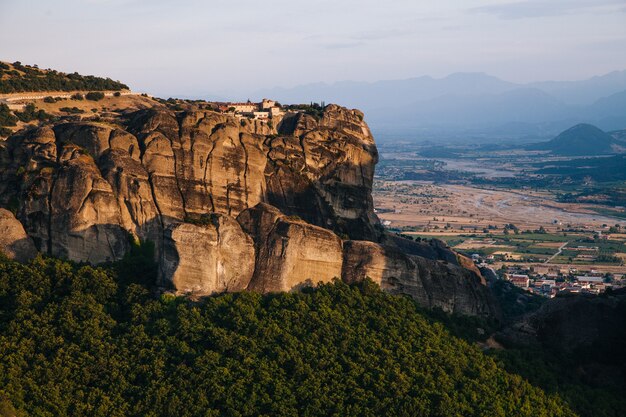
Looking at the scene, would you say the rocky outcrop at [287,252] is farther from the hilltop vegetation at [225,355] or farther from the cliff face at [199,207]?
the hilltop vegetation at [225,355]

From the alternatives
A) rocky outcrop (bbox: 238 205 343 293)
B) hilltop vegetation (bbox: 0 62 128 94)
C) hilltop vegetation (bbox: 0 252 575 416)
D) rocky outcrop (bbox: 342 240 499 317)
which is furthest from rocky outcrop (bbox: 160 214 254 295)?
hilltop vegetation (bbox: 0 62 128 94)

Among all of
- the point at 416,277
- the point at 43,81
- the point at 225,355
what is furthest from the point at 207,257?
the point at 43,81

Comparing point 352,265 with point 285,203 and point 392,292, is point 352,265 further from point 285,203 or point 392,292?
point 285,203

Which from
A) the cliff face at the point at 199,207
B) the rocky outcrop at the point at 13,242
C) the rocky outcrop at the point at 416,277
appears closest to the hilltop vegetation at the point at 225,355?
the rocky outcrop at the point at 13,242

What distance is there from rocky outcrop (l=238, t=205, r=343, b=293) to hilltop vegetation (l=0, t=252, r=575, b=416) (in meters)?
1.06

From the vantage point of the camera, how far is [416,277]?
5297 centimetres

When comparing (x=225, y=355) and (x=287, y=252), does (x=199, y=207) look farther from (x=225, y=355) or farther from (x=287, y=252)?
(x=225, y=355)

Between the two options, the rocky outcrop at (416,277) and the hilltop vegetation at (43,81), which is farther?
the hilltop vegetation at (43,81)

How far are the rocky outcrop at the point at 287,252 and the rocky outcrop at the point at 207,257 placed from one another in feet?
3.32

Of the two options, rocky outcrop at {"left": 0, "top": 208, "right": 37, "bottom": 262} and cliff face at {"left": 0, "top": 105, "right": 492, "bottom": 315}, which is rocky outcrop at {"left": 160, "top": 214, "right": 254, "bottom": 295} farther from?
rocky outcrop at {"left": 0, "top": 208, "right": 37, "bottom": 262}

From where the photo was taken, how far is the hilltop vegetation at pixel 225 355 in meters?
39.7

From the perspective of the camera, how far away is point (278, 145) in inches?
2356

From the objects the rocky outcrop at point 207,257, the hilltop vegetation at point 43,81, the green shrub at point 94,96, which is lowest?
the rocky outcrop at point 207,257

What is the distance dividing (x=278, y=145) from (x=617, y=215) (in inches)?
4884
